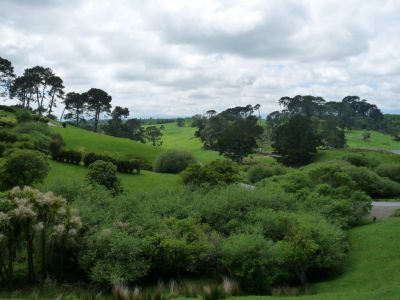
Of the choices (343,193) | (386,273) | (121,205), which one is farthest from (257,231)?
(343,193)

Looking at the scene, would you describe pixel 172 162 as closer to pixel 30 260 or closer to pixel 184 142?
pixel 30 260

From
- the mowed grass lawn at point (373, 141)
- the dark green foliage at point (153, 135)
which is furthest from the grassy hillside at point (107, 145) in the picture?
the mowed grass lawn at point (373, 141)

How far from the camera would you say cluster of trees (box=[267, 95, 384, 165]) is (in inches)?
3590

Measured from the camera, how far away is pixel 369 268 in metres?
27.2

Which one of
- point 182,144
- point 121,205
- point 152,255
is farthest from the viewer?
point 182,144

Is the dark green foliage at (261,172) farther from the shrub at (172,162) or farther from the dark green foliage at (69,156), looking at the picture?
the dark green foliage at (69,156)

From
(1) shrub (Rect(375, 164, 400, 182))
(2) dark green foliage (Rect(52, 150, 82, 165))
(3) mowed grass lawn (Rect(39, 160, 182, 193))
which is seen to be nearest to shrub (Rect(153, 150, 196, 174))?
(3) mowed grass lawn (Rect(39, 160, 182, 193))

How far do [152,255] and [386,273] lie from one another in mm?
13621

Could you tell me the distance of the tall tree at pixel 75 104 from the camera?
114 m

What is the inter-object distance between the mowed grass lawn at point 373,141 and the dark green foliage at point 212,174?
332 ft

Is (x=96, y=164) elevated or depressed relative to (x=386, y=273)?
elevated

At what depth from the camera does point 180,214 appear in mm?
33344

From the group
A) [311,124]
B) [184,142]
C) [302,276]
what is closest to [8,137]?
[302,276]

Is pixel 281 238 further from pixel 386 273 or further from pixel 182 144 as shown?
pixel 182 144
